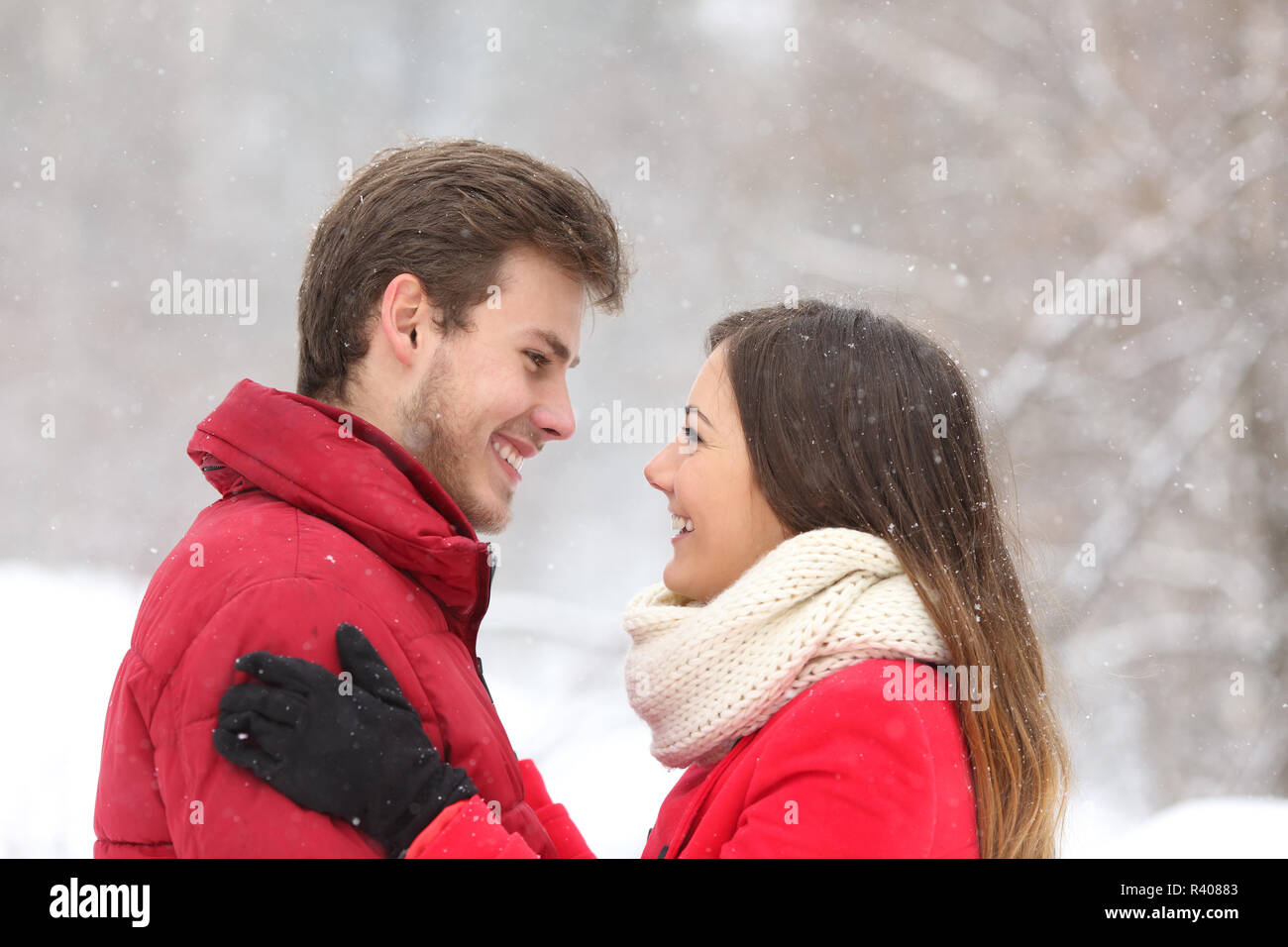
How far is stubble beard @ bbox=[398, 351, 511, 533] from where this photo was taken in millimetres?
2420

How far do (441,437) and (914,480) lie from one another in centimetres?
102

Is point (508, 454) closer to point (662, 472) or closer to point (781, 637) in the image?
point (662, 472)

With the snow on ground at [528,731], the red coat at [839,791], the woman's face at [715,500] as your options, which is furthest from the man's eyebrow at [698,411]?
the snow on ground at [528,731]

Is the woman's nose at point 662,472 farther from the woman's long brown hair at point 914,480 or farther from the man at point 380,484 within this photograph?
the man at point 380,484

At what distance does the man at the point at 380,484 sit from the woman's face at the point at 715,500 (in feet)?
1.36

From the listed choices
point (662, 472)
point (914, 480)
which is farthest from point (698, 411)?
point (914, 480)

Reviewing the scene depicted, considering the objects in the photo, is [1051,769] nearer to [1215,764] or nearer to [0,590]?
[1215,764]

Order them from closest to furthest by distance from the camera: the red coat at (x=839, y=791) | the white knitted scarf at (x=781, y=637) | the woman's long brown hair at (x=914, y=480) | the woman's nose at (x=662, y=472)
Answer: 1. the red coat at (x=839, y=791)
2. the white knitted scarf at (x=781, y=637)
3. the woman's long brown hair at (x=914, y=480)
4. the woman's nose at (x=662, y=472)

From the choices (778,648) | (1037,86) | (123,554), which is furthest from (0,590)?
(1037,86)

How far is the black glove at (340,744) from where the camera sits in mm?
1625

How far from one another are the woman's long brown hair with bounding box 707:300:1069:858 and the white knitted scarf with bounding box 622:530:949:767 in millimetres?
84

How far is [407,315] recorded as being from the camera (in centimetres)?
245

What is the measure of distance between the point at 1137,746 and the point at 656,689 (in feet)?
25.1

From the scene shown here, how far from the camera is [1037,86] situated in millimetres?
9070
